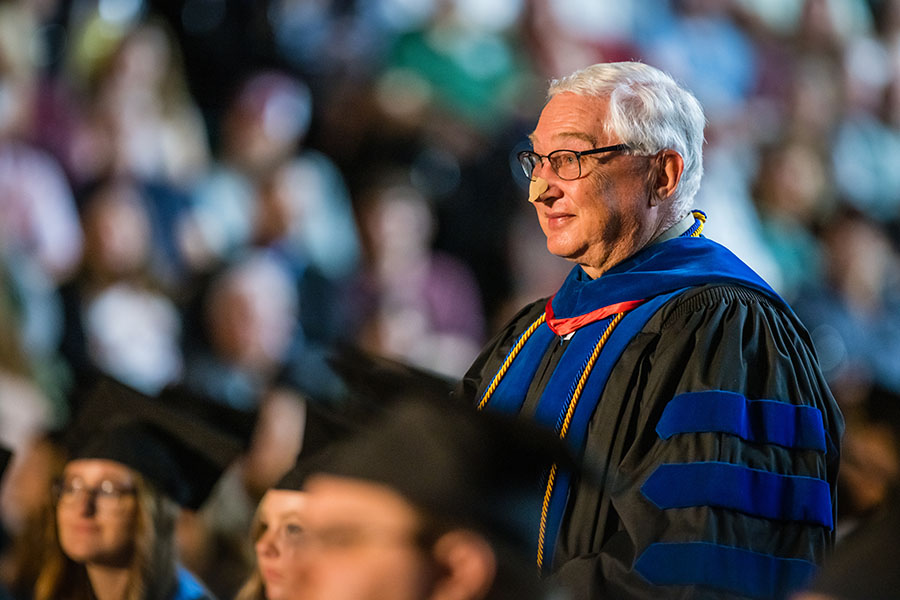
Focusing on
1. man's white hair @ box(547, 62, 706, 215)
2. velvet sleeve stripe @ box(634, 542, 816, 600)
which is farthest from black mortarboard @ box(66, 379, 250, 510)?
velvet sleeve stripe @ box(634, 542, 816, 600)

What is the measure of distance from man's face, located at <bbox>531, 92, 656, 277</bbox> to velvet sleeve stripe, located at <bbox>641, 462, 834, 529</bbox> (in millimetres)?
652

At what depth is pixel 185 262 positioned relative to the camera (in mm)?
6203

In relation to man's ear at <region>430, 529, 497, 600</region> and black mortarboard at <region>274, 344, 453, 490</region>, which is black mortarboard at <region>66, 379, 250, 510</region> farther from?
man's ear at <region>430, 529, 497, 600</region>

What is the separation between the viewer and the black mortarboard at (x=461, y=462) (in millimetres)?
1738

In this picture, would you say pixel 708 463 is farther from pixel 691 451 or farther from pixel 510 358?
pixel 510 358

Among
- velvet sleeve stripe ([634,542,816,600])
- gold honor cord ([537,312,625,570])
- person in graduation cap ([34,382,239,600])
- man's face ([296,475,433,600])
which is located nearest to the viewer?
man's face ([296,475,433,600])

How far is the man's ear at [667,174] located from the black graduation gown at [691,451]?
30 cm

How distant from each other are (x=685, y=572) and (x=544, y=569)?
35 centimetres

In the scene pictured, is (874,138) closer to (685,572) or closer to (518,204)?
(518,204)

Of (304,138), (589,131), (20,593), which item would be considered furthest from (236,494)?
(304,138)

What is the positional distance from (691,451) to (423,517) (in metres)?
1.05

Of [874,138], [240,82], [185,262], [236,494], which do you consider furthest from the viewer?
[874,138]

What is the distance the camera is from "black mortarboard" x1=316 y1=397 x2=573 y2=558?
68.4 inches

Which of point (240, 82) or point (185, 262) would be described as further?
point (240, 82)
